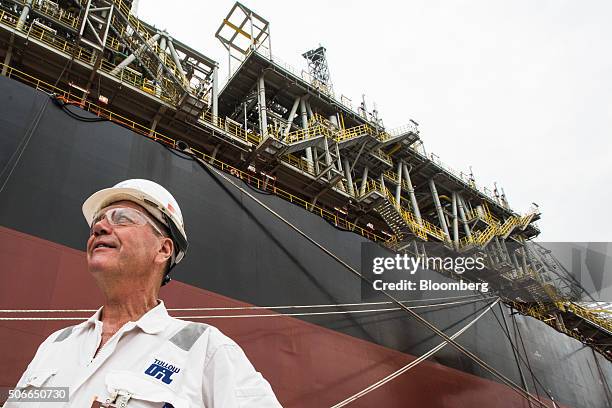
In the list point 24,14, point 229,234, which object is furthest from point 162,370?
point 24,14

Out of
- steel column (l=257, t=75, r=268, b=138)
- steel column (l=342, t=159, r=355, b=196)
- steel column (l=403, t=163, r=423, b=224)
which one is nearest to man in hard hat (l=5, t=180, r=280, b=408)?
Answer: steel column (l=257, t=75, r=268, b=138)

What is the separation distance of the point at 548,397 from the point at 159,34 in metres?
17.2

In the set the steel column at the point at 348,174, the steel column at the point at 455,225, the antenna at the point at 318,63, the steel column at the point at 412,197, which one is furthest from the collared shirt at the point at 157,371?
the antenna at the point at 318,63

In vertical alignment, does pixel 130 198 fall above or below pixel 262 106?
below

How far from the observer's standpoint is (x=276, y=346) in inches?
271

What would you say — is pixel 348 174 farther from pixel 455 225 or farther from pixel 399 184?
pixel 455 225

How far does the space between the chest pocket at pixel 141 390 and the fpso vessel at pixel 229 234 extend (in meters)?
4.35

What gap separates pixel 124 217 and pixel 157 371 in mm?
719

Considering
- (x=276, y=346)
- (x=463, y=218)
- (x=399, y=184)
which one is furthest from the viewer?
(x=463, y=218)

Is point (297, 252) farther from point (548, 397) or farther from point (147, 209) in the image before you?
point (548, 397)

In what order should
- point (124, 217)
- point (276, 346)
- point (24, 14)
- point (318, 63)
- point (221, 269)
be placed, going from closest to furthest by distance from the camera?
1. point (124, 217)
2. point (276, 346)
3. point (221, 269)
4. point (24, 14)
5. point (318, 63)

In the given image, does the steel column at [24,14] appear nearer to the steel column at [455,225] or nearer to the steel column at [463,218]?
the steel column at [455,225]

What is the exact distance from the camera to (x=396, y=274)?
10672 mm

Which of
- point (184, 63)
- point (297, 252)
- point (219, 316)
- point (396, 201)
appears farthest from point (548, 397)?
point (184, 63)
